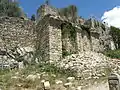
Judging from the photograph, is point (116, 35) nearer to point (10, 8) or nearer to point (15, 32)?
point (10, 8)

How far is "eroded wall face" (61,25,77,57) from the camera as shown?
474 inches

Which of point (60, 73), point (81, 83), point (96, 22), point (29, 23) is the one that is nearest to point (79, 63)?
point (60, 73)

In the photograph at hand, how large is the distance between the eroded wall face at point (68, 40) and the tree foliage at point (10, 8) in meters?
13.1

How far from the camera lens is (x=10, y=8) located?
81.8 ft

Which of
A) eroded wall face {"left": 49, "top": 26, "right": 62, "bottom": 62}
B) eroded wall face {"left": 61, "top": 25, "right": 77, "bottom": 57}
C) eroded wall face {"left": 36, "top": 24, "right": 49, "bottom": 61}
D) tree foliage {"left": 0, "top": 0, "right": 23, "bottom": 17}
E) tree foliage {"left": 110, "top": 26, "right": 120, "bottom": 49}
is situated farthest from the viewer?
tree foliage {"left": 0, "top": 0, "right": 23, "bottom": 17}

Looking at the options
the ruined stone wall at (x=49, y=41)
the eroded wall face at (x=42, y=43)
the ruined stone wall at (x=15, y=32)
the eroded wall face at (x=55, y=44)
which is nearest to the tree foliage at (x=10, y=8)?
the ruined stone wall at (x=15, y=32)

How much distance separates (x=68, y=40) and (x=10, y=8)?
14891mm

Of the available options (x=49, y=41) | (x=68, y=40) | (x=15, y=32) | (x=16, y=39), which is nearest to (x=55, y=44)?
(x=49, y=41)

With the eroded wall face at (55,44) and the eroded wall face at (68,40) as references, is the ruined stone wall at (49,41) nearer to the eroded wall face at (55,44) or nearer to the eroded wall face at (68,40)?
the eroded wall face at (55,44)

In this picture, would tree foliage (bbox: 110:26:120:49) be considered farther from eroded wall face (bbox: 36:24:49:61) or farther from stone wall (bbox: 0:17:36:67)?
stone wall (bbox: 0:17:36:67)

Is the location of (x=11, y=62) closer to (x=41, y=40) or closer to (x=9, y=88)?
(x=41, y=40)

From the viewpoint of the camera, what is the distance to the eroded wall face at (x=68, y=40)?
39.5 ft

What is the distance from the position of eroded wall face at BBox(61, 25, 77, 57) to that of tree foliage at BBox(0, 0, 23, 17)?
1307 centimetres

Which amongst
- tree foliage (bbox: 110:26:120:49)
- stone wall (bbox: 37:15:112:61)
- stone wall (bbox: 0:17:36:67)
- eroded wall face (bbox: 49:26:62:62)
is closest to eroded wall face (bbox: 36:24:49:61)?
stone wall (bbox: 37:15:112:61)
